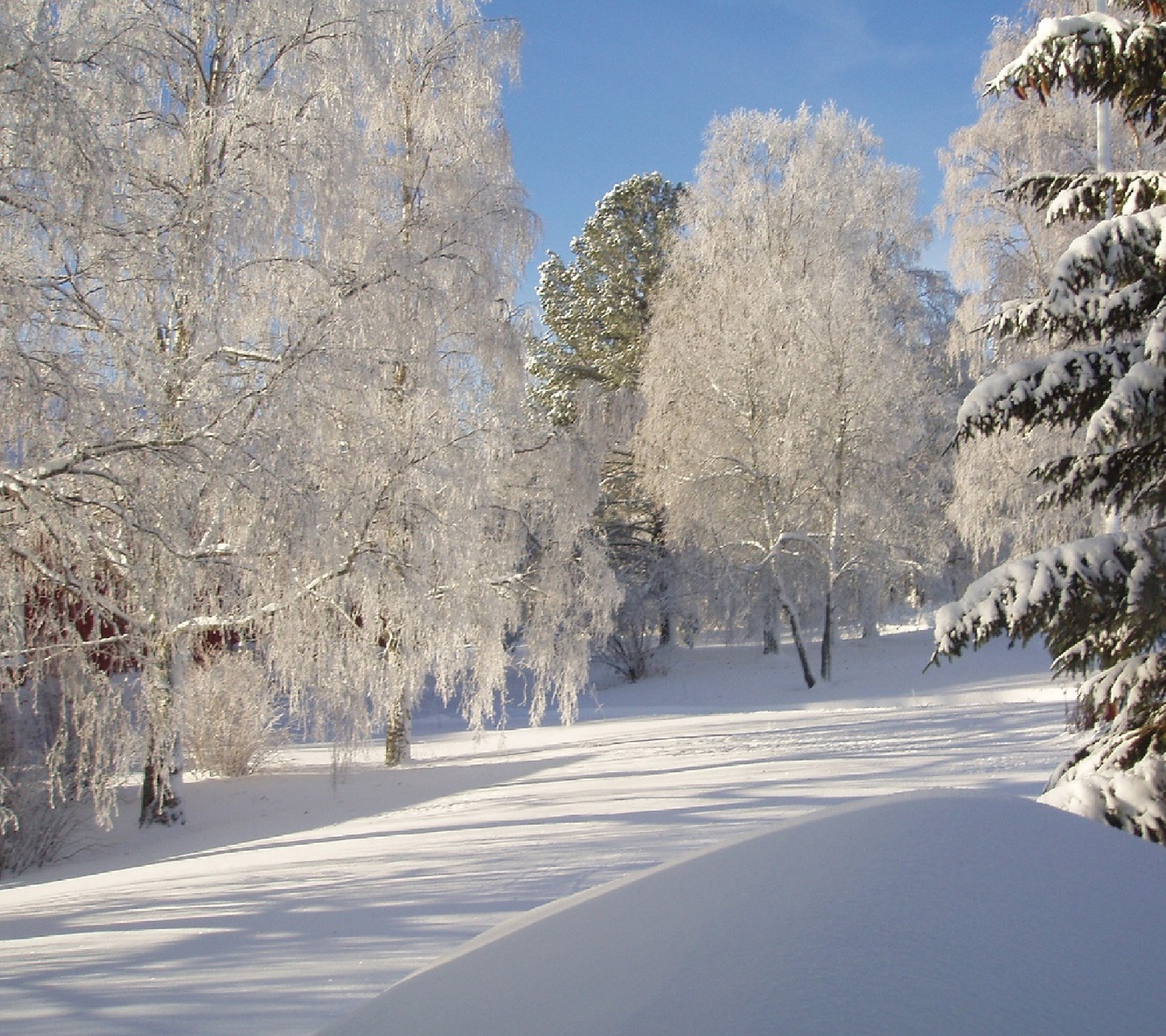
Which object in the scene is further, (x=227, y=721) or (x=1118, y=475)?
(x=227, y=721)

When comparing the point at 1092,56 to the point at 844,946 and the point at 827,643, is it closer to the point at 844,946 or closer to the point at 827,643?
the point at 844,946

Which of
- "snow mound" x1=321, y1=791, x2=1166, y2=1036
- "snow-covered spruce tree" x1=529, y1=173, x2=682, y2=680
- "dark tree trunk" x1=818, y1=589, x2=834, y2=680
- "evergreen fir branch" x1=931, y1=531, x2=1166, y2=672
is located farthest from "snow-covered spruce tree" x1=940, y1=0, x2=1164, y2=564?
"snow mound" x1=321, y1=791, x2=1166, y2=1036

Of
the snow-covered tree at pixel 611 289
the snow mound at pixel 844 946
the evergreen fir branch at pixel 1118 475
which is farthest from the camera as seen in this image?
the snow-covered tree at pixel 611 289

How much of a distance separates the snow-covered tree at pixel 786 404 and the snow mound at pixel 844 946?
17.0 metres

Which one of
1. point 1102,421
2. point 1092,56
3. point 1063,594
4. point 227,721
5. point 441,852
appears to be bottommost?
point 441,852

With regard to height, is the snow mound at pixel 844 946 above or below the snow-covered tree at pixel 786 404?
below

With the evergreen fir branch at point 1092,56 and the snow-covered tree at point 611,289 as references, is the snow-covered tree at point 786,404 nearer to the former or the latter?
the snow-covered tree at point 611,289

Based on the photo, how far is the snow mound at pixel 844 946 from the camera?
1616mm

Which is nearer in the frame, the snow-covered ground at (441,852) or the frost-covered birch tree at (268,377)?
the snow-covered ground at (441,852)

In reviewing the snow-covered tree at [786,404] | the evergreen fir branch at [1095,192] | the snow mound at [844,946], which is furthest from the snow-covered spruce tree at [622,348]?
the snow mound at [844,946]

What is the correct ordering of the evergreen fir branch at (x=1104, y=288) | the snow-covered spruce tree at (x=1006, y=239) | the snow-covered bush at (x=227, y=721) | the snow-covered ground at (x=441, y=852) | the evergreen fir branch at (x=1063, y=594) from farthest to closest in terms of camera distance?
the snow-covered spruce tree at (x=1006, y=239) → the snow-covered bush at (x=227, y=721) → the evergreen fir branch at (x=1104, y=288) → the evergreen fir branch at (x=1063, y=594) → the snow-covered ground at (x=441, y=852)

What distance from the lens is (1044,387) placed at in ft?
13.9

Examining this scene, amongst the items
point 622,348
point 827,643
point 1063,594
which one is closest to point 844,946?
point 1063,594

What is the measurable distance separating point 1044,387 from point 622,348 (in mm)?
22362
